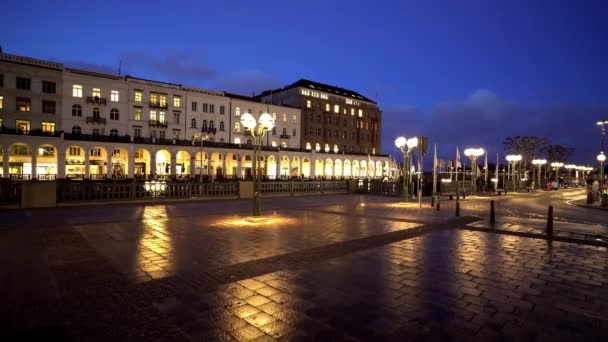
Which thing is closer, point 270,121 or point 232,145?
point 270,121

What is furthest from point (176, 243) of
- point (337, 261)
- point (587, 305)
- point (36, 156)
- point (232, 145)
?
point (232, 145)

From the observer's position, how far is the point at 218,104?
62.5m

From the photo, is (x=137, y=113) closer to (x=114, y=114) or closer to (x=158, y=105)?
(x=114, y=114)

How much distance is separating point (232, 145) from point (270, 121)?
47.9 metres

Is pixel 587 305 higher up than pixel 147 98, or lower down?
lower down

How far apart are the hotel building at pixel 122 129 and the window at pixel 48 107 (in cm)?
12

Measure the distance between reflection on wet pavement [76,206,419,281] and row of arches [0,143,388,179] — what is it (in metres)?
22.5

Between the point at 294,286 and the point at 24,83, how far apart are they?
5795 centimetres

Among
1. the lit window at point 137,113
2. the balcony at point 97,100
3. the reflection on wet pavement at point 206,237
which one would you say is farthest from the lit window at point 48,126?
the reflection on wet pavement at point 206,237

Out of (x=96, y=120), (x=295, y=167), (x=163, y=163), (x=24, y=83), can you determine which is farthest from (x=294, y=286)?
(x=295, y=167)

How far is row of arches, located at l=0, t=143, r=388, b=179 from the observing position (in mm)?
44781

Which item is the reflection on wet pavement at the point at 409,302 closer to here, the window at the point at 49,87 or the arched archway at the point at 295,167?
the window at the point at 49,87

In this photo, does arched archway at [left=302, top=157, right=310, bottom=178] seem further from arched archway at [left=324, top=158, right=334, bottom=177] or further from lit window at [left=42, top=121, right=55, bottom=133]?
lit window at [left=42, top=121, right=55, bottom=133]

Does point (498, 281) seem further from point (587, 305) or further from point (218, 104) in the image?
point (218, 104)
